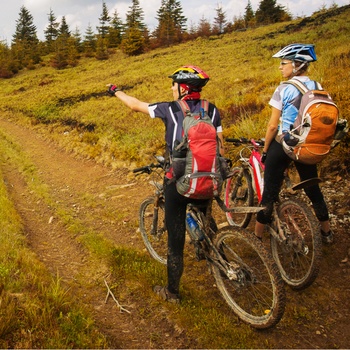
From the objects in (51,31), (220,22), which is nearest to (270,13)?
(220,22)

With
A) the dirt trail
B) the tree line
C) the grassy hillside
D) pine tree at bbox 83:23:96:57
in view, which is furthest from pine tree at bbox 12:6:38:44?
the dirt trail

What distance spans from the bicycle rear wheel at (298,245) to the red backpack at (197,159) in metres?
1.31

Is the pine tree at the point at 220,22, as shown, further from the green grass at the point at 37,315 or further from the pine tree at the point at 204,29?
the green grass at the point at 37,315

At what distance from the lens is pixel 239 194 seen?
19.3 ft

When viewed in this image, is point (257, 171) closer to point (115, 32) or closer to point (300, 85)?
Answer: point (300, 85)

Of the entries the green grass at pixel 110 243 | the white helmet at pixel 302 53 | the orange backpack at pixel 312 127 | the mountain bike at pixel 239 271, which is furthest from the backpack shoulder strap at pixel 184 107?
the green grass at pixel 110 243

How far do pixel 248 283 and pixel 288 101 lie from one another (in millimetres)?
2157

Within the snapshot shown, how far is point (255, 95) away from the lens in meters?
11.4

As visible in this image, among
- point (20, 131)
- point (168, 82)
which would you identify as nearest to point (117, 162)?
point (20, 131)

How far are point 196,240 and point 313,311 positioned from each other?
1614mm

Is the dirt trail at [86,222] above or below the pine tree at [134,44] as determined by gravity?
below

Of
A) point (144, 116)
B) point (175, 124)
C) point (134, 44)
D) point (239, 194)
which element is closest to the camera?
point (175, 124)

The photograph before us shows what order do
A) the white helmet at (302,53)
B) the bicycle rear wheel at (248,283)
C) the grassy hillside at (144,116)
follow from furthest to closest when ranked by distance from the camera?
the grassy hillside at (144,116)
the white helmet at (302,53)
the bicycle rear wheel at (248,283)

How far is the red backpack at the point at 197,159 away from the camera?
9.87 feet
